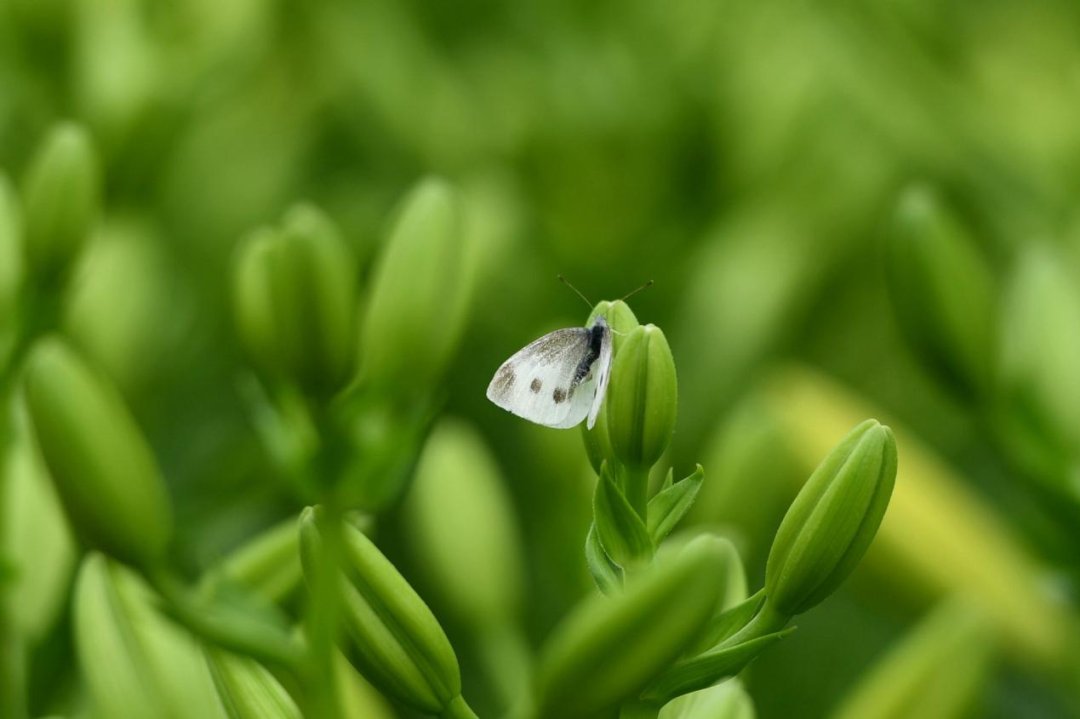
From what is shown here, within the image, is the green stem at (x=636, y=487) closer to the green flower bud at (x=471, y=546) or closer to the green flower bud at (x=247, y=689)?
the green flower bud at (x=247, y=689)

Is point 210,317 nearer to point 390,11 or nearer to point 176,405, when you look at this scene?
point 176,405

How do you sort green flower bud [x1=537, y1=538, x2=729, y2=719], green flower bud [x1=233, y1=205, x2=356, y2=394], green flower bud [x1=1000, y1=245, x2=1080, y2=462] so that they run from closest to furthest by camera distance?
green flower bud [x1=537, y1=538, x2=729, y2=719], green flower bud [x1=233, y1=205, x2=356, y2=394], green flower bud [x1=1000, y1=245, x2=1080, y2=462]

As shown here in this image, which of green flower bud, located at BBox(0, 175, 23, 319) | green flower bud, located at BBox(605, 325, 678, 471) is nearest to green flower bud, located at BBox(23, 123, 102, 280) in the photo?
green flower bud, located at BBox(0, 175, 23, 319)

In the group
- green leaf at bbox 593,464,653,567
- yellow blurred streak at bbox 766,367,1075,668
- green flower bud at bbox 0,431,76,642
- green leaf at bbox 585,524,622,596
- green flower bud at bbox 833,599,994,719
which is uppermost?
green leaf at bbox 593,464,653,567

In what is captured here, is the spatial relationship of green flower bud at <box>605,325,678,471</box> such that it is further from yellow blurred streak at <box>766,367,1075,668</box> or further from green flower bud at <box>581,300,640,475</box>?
yellow blurred streak at <box>766,367,1075,668</box>

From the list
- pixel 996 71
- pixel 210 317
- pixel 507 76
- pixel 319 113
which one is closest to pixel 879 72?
pixel 996 71

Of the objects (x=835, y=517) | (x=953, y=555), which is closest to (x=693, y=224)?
(x=953, y=555)

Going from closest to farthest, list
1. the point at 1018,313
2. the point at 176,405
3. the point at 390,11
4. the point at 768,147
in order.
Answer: the point at 1018,313 < the point at 176,405 < the point at 768,147 < the point at 390,11

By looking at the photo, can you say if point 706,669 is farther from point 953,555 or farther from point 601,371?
point 953,555
